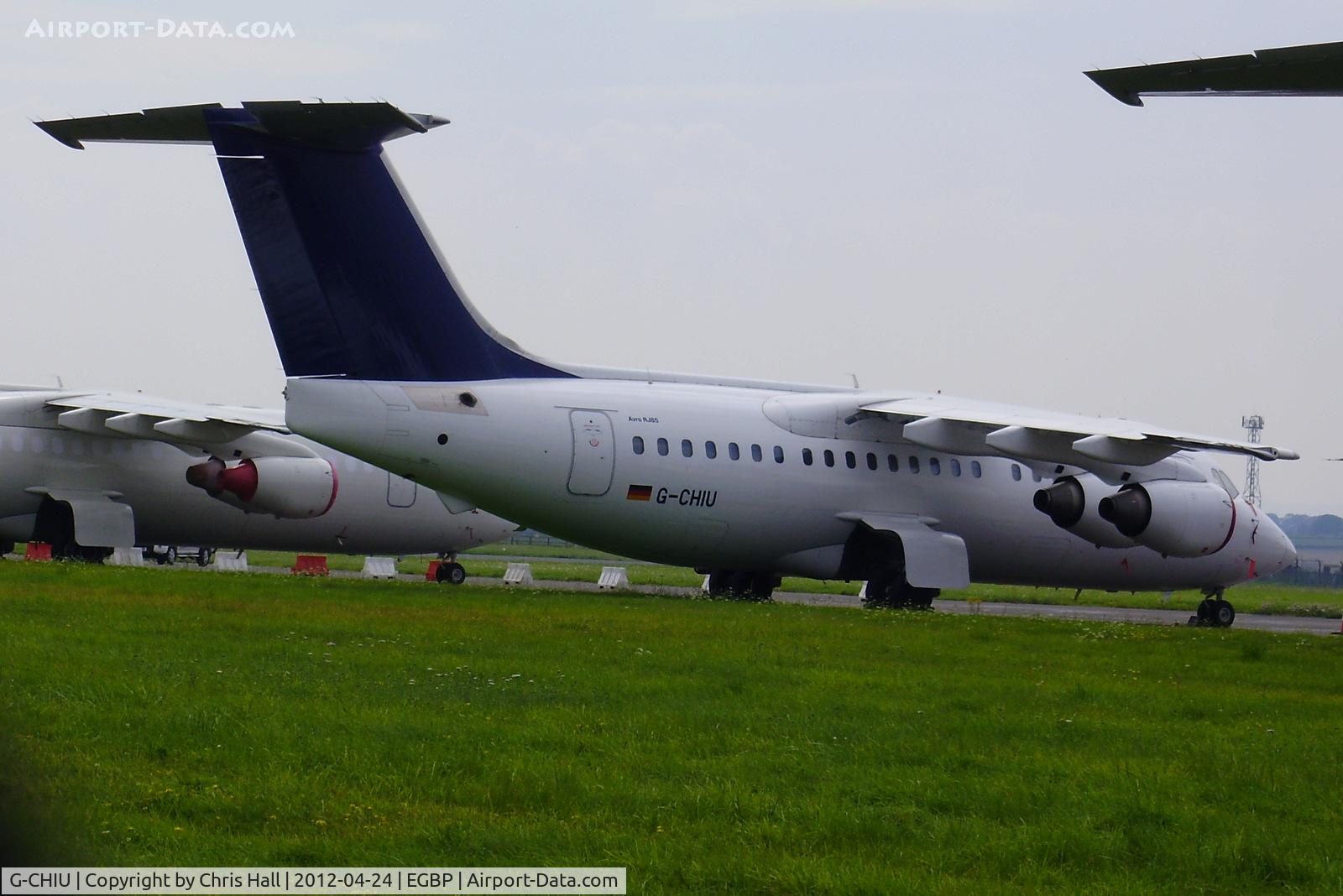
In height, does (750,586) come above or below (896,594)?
below

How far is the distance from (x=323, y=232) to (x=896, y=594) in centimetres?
1056

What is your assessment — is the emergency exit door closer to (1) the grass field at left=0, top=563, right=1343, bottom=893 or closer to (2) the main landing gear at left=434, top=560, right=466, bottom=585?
(1) the grass field at left=0, top=563, right=1343, bottom=893

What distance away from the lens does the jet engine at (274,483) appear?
2992cm

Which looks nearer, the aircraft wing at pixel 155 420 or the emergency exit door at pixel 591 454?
the emergency exit door at pixel 591 454

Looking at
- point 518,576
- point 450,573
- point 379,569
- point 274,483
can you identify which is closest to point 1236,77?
point 274,483

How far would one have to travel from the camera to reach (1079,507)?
79.0 ft

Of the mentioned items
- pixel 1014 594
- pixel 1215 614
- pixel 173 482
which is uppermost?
pixel 173 482

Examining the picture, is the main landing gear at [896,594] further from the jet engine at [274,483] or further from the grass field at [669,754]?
the jet engine at [274,483]

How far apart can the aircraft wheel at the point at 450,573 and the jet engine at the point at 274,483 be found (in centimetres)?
411

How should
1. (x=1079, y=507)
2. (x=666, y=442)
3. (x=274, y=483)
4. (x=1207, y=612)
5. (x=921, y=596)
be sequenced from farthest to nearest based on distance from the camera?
(x=274, y=483), (x=1207, y=612), (x=921, y=596), (x=1079, y=507), (x=666, y=442)

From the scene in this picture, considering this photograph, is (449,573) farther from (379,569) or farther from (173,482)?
(173,482)

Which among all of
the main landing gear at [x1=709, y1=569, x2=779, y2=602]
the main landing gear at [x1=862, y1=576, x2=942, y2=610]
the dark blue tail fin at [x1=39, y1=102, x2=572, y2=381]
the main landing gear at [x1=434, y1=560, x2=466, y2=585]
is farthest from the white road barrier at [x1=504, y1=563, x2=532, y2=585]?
the dark blue tail fin at [x1=39, y1=102, x2=572, y2=381]

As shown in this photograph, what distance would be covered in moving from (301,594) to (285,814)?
1286cm

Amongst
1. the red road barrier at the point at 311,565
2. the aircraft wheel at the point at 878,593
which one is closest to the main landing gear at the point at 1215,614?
the aircraft wheel at the point at 878,593
